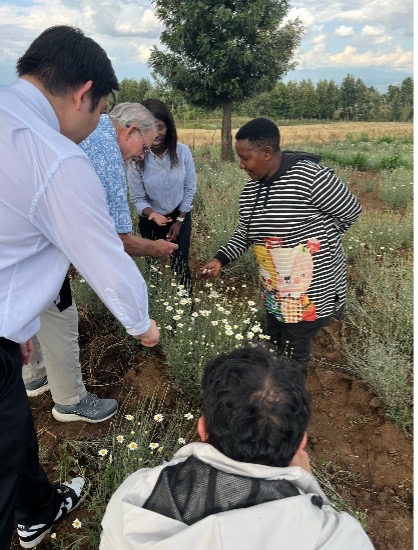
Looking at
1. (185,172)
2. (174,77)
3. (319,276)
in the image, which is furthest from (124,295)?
(174,77)

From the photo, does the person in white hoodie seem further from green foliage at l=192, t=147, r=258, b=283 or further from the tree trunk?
the tree trunk

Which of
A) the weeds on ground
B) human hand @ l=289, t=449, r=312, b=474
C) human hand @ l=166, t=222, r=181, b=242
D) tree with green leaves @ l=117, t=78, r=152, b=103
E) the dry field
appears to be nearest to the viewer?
human hand @ l=289, t=449, r=312, b=474

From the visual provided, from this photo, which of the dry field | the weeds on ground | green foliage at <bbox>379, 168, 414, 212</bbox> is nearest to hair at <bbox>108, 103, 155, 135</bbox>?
the weeds on ground

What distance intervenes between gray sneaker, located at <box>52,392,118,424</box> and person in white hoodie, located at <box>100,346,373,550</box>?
1.56 m

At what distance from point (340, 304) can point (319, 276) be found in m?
0.33

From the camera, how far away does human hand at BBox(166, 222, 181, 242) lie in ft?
12.6

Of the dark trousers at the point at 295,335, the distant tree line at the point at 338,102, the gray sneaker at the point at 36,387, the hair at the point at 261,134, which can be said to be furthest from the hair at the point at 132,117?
the distant tree line at the point at 338,102

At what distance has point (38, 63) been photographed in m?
1.44

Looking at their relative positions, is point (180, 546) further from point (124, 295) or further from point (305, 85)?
point (305, 85)

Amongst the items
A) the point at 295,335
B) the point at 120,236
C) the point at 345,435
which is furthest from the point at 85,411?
the point at 345,435

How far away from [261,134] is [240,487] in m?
1.77

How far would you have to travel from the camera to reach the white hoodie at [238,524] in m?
0.95

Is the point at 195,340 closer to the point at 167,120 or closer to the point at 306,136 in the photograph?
the point at 167,120

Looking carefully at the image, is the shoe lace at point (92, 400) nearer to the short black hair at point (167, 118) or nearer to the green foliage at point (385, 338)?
the green foliage at point (385, 338)
